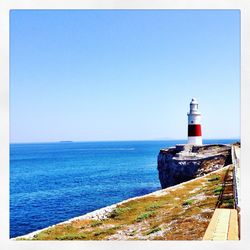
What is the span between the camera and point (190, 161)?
16891 mm

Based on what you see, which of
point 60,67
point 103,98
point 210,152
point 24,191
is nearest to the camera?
point 210,152

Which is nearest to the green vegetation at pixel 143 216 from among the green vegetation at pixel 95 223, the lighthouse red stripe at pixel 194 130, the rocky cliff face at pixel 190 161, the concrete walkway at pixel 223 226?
the green vegetation at pixel 95 223

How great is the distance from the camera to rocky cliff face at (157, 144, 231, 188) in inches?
627

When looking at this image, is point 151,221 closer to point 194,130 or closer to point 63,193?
point 194,130

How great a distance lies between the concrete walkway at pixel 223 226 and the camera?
16.3 feet

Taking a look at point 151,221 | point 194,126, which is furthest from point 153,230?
point 194,126

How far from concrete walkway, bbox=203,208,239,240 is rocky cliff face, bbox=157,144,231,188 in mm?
9209

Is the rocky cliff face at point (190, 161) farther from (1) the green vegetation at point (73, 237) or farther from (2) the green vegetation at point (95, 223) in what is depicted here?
(1) the green vegetation at point (73, 237)

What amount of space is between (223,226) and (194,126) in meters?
14.3

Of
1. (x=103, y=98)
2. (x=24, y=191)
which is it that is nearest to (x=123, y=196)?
(x=24, y=191)

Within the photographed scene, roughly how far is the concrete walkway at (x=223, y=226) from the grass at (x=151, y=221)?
229 millimetres
